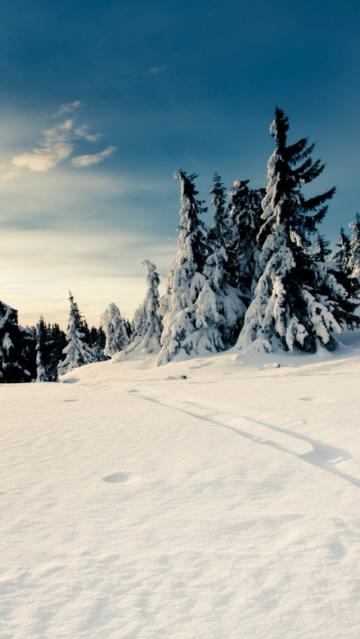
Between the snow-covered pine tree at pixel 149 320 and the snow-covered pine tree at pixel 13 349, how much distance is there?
317 inches

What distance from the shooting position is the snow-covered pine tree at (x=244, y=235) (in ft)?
90.6

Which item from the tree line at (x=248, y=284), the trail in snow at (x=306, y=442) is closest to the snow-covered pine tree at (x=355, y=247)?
the tree line at (x=248, y=284)

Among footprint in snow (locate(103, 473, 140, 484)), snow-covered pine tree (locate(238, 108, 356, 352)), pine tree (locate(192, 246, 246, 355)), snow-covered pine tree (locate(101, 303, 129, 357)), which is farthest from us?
snow-covered pine tree (locate(101, 303, 129, 357))

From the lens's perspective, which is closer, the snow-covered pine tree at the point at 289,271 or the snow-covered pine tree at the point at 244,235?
the snow-covered pine tree at the point at 289,271

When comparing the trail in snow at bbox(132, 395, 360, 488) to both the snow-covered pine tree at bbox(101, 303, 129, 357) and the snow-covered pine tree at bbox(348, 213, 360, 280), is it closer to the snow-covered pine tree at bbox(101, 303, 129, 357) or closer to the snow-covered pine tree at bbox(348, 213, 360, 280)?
the snow-covered pine tree at bbox(101, 303, 129, 357)

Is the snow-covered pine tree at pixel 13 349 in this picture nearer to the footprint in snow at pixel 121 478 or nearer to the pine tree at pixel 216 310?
the pine tree at pixel 216 310

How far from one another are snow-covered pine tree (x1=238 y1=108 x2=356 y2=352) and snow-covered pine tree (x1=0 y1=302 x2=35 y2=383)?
16.5 metres

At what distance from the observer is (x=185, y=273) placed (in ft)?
88.5

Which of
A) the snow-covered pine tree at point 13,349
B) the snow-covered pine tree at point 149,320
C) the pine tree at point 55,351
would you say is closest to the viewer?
the snow-covered pine tree at point 13,349

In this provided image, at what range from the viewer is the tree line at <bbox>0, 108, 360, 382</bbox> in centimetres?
2103

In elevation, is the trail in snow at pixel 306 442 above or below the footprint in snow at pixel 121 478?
below

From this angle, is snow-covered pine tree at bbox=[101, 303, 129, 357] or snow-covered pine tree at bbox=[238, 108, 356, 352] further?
snow-covered pine tree at bbox=[101, 303, 129, 357]

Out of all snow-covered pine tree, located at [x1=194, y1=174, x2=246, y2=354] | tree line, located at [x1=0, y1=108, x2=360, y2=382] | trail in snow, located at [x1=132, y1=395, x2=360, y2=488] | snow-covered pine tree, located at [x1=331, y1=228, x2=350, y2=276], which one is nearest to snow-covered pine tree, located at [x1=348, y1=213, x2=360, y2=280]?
snow-covered pine tree, located at [x1=331, y1=228, x2=350, y2=276]

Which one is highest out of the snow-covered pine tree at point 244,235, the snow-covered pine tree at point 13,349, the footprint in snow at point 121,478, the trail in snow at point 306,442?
the snow-covered pine tree at point 244,235
